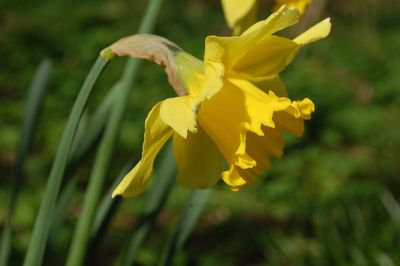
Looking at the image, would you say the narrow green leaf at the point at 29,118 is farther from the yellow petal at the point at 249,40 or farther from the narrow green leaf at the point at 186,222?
the yellow petal at the point at 249,40

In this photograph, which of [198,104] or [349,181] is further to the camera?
[349,181]

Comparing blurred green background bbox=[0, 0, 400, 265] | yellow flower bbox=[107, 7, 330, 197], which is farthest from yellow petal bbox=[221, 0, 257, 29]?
blurred green background bbox=[0, 0, 400, 265]

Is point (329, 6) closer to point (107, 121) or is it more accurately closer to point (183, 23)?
point (183, 23)

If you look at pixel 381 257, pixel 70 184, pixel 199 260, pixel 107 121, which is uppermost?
pixel 107 121

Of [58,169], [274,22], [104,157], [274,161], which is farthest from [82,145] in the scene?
[274,161]

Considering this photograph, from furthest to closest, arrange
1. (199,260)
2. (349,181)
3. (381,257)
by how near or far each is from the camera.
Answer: (349,181)
(199,260)
(381,257)

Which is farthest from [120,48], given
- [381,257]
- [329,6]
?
[329,6]

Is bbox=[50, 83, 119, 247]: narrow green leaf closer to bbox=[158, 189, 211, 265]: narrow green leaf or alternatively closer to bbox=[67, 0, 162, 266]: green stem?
bbox=[67, 0, 162, 266]: green stem
